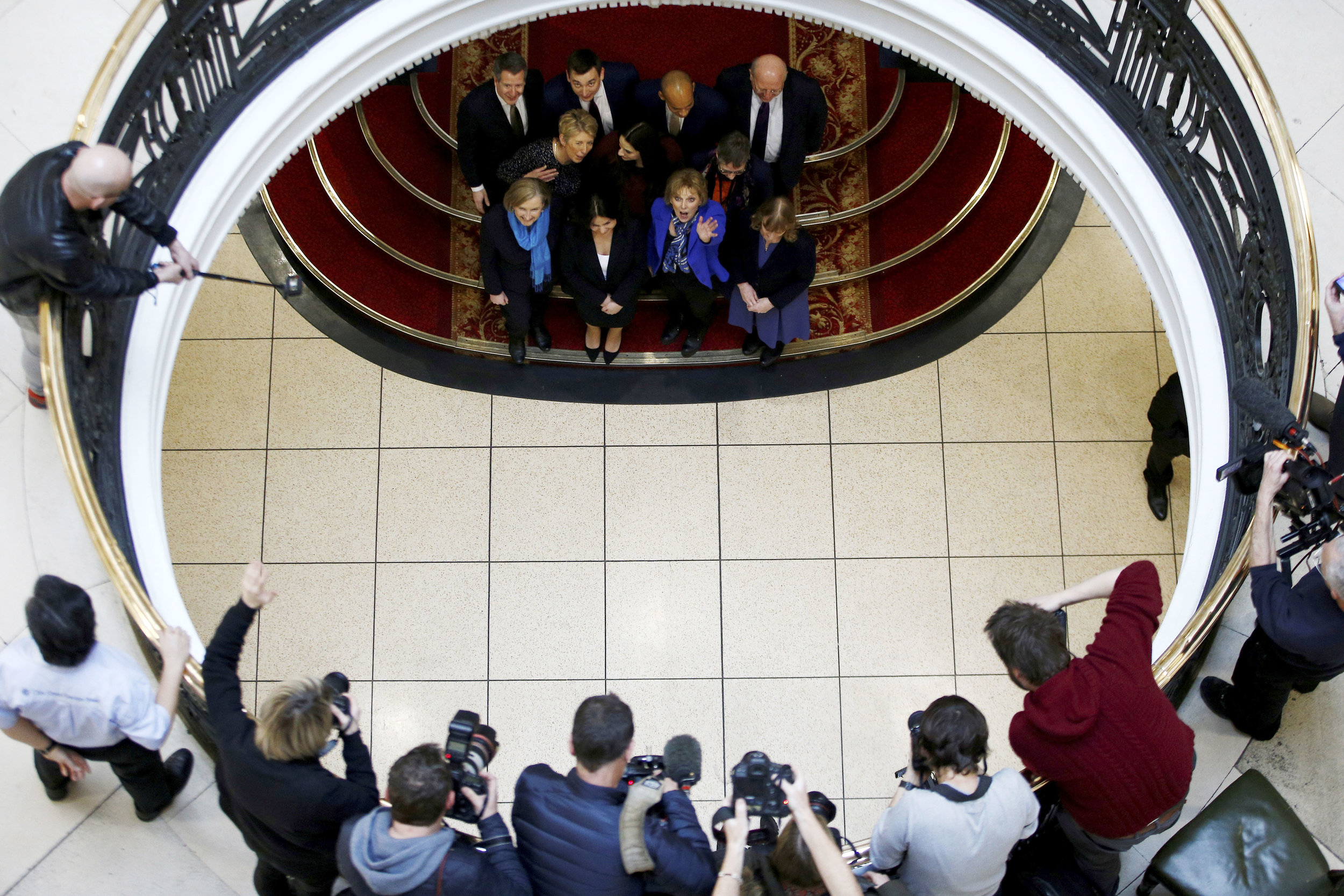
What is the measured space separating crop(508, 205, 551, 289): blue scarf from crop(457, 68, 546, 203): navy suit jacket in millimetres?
247

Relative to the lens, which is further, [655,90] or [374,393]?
[374,393]

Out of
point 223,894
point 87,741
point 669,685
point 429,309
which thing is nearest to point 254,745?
point 87,741

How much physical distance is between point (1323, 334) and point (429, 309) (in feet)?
15.4

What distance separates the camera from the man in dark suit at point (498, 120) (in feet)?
17.5

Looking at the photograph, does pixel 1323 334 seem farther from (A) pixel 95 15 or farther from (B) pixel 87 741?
(A) pixel 95 15

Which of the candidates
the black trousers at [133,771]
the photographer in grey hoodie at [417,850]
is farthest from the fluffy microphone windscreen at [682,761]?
the black trousers at [133,771]

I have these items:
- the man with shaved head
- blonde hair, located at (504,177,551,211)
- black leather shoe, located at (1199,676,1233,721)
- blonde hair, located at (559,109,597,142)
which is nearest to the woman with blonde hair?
blonde hair, located at (559,109,597,142)

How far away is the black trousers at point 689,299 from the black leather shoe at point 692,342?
0.09ft

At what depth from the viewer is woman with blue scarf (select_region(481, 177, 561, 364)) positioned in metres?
5.27

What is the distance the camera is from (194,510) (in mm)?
6156

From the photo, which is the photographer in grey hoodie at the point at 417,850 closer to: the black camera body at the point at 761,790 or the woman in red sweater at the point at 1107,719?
the black camera body at the point at 761,790

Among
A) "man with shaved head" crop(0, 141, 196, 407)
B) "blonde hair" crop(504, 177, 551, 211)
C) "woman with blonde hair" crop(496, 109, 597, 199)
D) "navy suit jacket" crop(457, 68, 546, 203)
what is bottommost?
"man with shaved head" crop(0, 141, 196, 407)

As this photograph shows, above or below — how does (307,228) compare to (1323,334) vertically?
above

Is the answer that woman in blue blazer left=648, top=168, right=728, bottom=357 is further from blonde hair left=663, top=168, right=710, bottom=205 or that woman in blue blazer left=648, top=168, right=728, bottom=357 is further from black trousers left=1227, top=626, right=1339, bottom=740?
black trousers left=1227, top=626, right=1339, bottom=740
